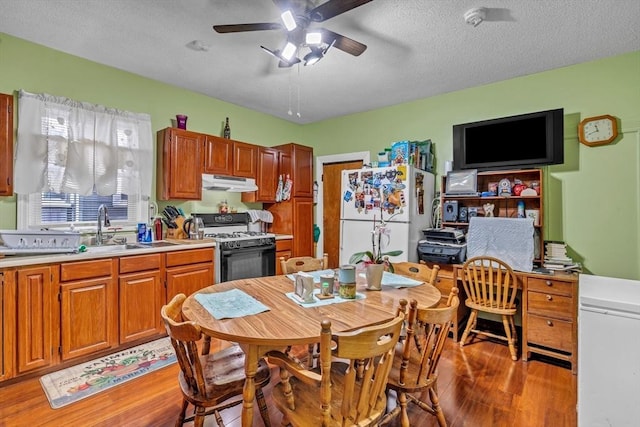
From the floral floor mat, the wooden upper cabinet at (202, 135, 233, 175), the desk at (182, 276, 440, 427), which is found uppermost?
the wooden upper cabinet at (202, 135, 233, 175)

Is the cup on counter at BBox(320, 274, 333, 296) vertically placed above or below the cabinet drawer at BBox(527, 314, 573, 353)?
above

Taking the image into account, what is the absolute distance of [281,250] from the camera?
13.3 ft

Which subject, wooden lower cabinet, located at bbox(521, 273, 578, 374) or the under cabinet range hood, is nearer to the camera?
wooden lower cabinet, located at bbox(521, 273, 578, 374)

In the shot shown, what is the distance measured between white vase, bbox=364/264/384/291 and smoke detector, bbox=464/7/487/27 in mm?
1811

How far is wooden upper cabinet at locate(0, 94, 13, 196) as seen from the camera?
2365mm

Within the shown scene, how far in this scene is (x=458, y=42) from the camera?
252 centimetres

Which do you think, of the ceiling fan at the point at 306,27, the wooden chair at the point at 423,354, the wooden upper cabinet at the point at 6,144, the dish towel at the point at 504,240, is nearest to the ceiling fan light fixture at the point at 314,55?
the ceiling fan at the point at 306,27

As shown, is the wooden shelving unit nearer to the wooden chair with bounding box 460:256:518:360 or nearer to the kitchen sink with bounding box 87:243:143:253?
the wooden chair with bounding box 460:256:518:360

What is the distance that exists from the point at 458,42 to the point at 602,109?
1504 millimetres


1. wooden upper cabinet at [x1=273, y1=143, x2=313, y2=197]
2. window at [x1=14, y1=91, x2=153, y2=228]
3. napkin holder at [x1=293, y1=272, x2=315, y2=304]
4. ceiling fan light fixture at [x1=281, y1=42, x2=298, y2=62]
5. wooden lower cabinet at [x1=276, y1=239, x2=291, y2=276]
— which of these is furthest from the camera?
wooden upper cabinet at [x1=273, y1=143, x2=313, y2=197]

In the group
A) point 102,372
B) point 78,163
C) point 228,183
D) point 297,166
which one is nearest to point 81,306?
point 102,372

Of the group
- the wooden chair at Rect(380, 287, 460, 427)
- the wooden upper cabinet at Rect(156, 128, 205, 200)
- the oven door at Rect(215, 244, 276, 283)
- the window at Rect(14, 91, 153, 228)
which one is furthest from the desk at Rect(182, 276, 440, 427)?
the window at Rect(14, 91, 153, 228)

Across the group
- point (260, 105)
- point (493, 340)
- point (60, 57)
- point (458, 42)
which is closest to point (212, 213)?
point (260, 105)

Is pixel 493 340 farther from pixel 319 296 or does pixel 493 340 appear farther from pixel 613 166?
pixel 319 296
